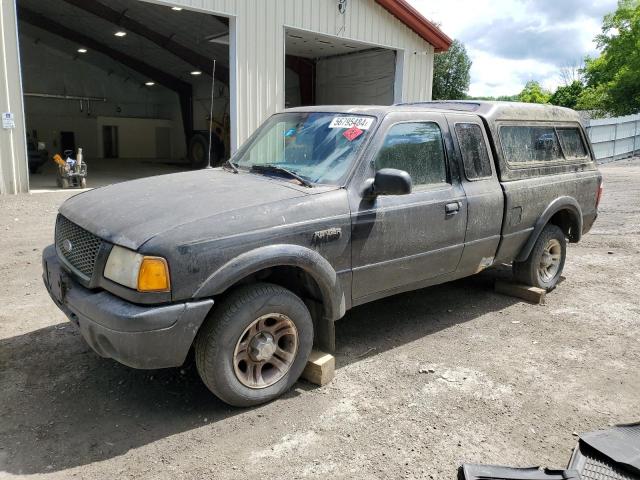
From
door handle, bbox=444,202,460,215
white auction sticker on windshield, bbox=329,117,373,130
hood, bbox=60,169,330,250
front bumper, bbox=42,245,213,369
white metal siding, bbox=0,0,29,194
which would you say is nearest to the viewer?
front bumper, bbox=42,245,213,369

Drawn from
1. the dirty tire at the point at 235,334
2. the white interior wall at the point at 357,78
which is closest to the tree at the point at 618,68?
the white interior wall at the point at 357,78

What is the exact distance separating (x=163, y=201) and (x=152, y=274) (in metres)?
0.68

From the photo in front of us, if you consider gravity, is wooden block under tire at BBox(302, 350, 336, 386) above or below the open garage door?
below

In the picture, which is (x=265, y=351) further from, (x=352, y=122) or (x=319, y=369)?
(x=352, y=122)

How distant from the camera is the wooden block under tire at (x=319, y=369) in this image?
353 cm

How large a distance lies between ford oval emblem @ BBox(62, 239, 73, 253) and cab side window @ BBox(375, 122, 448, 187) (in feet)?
6.98

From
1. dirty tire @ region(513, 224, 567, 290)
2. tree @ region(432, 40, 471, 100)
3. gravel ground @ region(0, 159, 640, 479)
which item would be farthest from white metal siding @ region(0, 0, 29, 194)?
tree @ region(432, 40, 471, 100)

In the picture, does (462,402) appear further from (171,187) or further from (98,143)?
(98,143)

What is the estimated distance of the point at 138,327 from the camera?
2.71 meters

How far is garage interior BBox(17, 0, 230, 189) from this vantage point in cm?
1828

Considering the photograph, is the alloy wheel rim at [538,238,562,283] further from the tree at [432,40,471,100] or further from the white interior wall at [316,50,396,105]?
the tree at [432,40,471,100]

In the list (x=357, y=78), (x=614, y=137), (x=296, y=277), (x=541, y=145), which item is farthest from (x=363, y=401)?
(x=614, y=137)

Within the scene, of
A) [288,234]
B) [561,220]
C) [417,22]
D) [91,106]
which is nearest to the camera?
[288,234]

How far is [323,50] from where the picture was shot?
18875mm
